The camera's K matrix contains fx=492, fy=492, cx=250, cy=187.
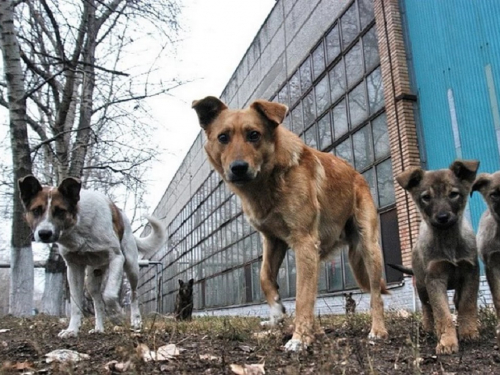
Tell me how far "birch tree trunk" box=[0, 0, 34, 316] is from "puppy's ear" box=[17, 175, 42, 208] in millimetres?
6201

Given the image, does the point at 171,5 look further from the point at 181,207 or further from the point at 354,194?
the point at 181,207

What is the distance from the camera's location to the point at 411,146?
1447 cm

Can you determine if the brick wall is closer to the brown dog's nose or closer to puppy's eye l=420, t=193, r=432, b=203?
puppy's eye l=420, t=193, r=432, b=203

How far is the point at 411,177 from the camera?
4.20 m

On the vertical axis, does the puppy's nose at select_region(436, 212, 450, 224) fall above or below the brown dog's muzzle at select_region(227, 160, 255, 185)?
below

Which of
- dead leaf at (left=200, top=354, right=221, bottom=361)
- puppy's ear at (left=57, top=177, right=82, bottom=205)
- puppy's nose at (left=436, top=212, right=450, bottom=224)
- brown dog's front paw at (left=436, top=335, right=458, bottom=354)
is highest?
puppy's ear at (left=57, top=177, right=82, bottom=205)

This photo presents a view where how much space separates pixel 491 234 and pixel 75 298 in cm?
462

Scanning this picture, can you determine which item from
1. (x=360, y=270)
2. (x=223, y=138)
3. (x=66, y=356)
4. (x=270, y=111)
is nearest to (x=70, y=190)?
(x=223, y=138)

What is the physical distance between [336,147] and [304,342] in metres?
15.8

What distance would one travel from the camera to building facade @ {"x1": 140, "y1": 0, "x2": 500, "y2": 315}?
12508 mm

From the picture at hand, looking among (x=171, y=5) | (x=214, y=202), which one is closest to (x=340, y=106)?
(x=171, y=5)

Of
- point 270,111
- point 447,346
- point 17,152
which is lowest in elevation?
point 447,346

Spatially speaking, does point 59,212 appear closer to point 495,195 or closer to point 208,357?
point 208,357

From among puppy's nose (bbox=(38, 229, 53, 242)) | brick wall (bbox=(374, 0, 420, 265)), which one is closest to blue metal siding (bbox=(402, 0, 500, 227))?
brick wall (bbox=(374, 0, 420, 265))
